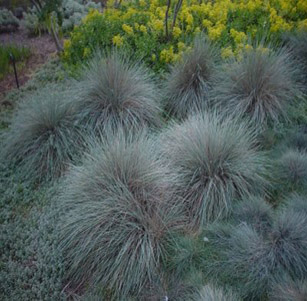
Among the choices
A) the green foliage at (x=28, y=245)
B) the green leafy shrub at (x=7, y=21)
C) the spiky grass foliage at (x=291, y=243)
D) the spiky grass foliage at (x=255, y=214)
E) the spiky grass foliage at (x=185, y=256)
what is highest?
the spiky grass foliage at (x=291, y=243)

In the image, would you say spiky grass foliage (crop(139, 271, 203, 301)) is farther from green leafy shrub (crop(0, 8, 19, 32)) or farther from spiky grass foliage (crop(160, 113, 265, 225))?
green leafy shrub (crop(0, 8, 19, 32))

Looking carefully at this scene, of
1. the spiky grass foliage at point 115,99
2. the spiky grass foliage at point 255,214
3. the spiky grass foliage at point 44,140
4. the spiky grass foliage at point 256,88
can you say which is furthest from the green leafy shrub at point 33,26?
the spiky grass foliage at point 255,214

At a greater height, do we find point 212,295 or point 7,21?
point 212,295

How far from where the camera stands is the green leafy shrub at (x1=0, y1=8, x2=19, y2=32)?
8398 mm

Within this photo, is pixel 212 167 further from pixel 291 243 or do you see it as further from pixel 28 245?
pixel 28 245

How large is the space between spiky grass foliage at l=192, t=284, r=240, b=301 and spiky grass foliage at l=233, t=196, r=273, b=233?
0.63m

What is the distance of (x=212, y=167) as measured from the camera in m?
3.76

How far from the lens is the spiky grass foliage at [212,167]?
360cm

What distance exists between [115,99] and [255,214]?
2032mm

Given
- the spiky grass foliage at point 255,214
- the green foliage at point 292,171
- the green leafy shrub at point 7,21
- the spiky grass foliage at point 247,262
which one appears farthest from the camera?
the green leafy shrub at point 7,21

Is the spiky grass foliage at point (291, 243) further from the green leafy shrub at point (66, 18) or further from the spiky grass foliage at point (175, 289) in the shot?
the green leafy shrub at point (66, 18)

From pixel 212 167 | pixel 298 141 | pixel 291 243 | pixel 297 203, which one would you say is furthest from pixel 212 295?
pixel 298 141

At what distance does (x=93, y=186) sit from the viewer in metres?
3.60

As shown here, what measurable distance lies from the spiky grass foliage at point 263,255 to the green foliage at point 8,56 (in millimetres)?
4609
